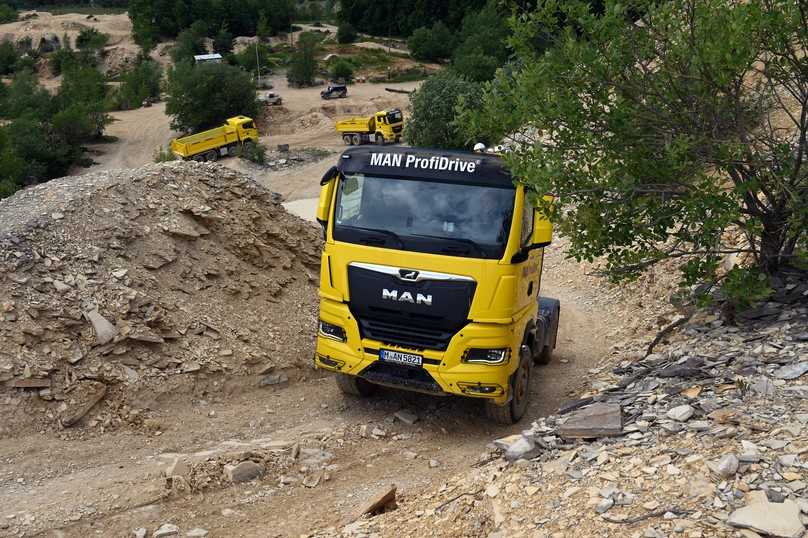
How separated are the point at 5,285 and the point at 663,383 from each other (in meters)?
7.63

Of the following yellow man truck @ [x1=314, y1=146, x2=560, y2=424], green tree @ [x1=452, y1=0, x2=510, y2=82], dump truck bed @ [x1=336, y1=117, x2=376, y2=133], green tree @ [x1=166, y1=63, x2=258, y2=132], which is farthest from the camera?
green tree @ [x1=452, y1=0, x2=510, y2=82]

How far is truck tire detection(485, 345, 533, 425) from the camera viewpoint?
9156 millimetres

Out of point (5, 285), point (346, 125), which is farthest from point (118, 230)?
point (346, 125)

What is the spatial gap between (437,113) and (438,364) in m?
28.3

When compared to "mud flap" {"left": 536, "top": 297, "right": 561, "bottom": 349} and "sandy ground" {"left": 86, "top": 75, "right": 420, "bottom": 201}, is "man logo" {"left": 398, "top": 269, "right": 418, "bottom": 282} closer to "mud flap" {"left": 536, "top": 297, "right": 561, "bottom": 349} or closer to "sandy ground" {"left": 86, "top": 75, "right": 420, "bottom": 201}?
"mud flap" {"left": 536, "top": 297, "right": 561, "bottom": 349}

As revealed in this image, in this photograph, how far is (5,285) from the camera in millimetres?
9719

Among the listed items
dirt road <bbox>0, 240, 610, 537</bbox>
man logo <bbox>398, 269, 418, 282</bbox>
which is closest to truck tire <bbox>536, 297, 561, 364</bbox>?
dirt road <bbox>0, 240, 610, 537</bbox>

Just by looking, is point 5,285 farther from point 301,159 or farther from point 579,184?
point 301,159

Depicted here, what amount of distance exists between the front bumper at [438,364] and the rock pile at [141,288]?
2134mm

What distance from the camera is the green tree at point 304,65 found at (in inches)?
2296

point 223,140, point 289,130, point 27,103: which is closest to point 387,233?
point 223,140

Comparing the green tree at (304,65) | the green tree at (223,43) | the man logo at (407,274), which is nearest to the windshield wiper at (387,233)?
the man logo at (407,274)

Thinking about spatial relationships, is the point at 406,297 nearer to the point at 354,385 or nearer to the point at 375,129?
the point at 354,385

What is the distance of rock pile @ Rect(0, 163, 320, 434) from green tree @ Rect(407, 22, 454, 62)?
191 feet
